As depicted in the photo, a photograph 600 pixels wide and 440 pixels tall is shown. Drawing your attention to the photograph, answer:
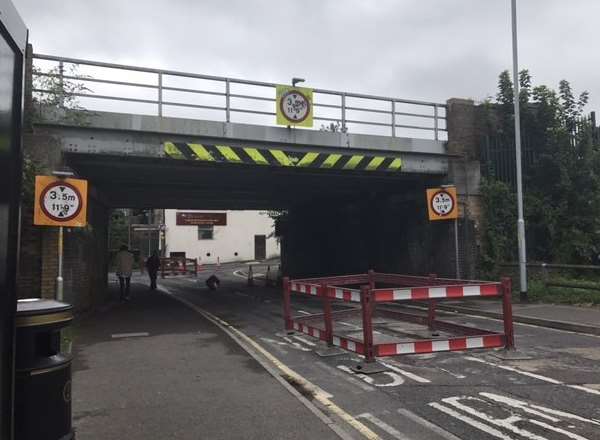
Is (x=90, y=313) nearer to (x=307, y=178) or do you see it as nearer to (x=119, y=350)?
(x=119, y=350)

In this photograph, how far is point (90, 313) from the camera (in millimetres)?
14688

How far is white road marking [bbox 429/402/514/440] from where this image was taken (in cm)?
486

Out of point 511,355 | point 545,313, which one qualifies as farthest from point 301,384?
point 545,313

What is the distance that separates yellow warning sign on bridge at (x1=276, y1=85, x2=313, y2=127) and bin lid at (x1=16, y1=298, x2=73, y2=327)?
36.3 feet

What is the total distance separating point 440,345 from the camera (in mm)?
7754

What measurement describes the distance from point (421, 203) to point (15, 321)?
51.8 feet

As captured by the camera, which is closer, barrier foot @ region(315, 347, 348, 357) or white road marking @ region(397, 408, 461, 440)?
white road marking @ region(397, 408, 461, 440)

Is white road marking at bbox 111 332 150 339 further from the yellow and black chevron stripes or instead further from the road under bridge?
the yellow and black chevron stripes

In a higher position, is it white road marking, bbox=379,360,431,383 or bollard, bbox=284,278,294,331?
bollard, bbox=284,278,294,331

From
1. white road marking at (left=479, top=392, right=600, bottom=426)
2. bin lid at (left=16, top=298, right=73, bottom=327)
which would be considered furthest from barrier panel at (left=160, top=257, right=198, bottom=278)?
bin lid at (left=16, top=298, right=73, bottom=327)

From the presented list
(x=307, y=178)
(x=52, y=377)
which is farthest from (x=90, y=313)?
(x=52, y=377)

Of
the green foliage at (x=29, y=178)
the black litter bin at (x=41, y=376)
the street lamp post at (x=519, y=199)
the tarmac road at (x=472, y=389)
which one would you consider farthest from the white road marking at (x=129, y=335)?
the street lamp post at (x=519, y=199)

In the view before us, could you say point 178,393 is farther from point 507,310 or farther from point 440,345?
point 507,310

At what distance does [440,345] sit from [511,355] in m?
1.16
